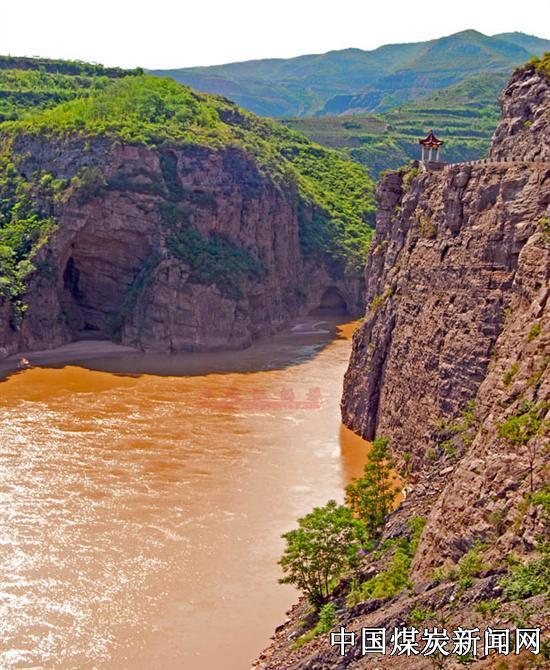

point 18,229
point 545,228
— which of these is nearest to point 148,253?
point 18,229

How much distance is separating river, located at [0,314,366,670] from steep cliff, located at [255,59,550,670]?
99.8 inches

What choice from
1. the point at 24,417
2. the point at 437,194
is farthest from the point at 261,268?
the point at 437,194

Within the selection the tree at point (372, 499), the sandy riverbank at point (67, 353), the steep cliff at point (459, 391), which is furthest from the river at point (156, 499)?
the tree at point (372, 499)

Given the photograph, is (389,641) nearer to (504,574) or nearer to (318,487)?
(504,574)

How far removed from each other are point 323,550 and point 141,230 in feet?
139

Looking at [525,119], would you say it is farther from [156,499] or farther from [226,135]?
[226,135]

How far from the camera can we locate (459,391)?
3019 cm

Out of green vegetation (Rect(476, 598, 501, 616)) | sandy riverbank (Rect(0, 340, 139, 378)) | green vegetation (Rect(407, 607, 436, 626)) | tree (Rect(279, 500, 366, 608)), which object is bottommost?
sandy riverbank (Rect(0, 340, 139, 378))

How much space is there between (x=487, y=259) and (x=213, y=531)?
42.2 feet

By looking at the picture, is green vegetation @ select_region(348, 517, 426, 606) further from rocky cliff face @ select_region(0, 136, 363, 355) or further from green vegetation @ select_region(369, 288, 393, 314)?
rocky cliff face @ select_region(0, 136, 363, 355)

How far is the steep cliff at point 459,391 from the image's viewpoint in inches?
653

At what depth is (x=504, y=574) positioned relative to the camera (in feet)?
52.5

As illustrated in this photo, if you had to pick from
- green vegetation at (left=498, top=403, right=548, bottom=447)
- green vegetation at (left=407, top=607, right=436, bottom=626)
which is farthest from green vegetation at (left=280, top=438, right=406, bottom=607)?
green vegetation at (left=407, top=607, right=436, bottom=626)

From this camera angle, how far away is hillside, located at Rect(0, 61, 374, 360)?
200 feet
